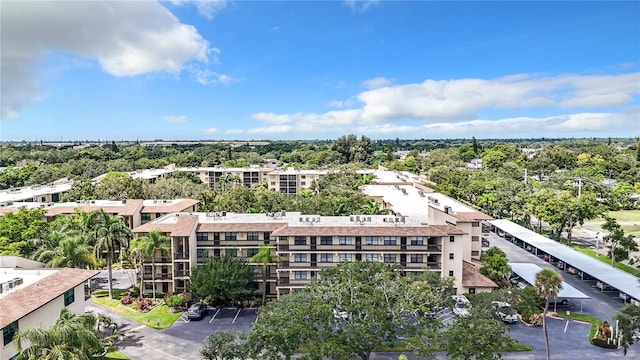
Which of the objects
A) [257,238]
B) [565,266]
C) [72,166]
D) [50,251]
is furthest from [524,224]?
[72,166]

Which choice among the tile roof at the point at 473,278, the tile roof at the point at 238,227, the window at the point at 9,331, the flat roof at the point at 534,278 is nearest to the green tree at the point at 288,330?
the window at the point at 9,331

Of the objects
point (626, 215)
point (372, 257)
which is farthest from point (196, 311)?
point (626, 215)

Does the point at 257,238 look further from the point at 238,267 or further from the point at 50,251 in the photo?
the point at 50,251

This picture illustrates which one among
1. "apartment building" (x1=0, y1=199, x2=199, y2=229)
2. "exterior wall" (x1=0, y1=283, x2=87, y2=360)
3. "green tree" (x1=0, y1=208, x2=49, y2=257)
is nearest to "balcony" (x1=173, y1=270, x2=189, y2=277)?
"exterior wall" (x1=0, y1=283, x2=87, y2=360)

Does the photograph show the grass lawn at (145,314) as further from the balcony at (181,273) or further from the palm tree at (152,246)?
the balcony at (181,273)

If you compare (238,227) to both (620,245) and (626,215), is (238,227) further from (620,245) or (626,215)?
(626,215)

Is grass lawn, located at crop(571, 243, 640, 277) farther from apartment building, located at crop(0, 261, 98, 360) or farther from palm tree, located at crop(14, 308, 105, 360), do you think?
apartment building, located at crop(0, 261, 98, 360)

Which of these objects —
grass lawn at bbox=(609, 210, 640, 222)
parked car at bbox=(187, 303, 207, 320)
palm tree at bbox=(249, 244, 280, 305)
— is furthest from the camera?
grass lawn at bbox=(609, 210, 640, 222)
